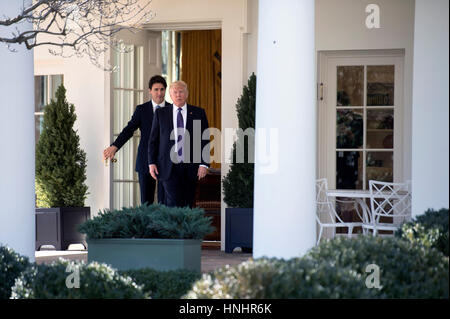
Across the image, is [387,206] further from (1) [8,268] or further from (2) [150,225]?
(1) [8,268]

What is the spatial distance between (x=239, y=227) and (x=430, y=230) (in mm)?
5080

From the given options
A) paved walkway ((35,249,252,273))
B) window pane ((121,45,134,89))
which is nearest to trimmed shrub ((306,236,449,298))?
paved walkway ((35,249,252,273))

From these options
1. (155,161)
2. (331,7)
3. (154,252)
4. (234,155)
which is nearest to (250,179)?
(234,155)

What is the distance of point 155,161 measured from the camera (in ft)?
31.1

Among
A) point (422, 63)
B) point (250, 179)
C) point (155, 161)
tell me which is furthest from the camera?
point (250, 179)

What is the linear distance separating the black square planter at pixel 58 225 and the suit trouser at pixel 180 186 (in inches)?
71.4

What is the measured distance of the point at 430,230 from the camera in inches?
208

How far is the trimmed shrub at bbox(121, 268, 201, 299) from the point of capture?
5887mm

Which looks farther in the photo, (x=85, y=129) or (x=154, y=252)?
(x=85, y=129)

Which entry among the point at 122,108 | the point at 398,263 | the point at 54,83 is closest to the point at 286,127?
the point at 398,263

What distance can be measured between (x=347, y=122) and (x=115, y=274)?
233 inches

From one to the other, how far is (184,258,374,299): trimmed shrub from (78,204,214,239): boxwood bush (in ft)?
7.37

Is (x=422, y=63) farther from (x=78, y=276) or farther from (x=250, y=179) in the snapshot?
(x=250, y=179)

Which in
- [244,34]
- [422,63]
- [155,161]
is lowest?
[155,161]
